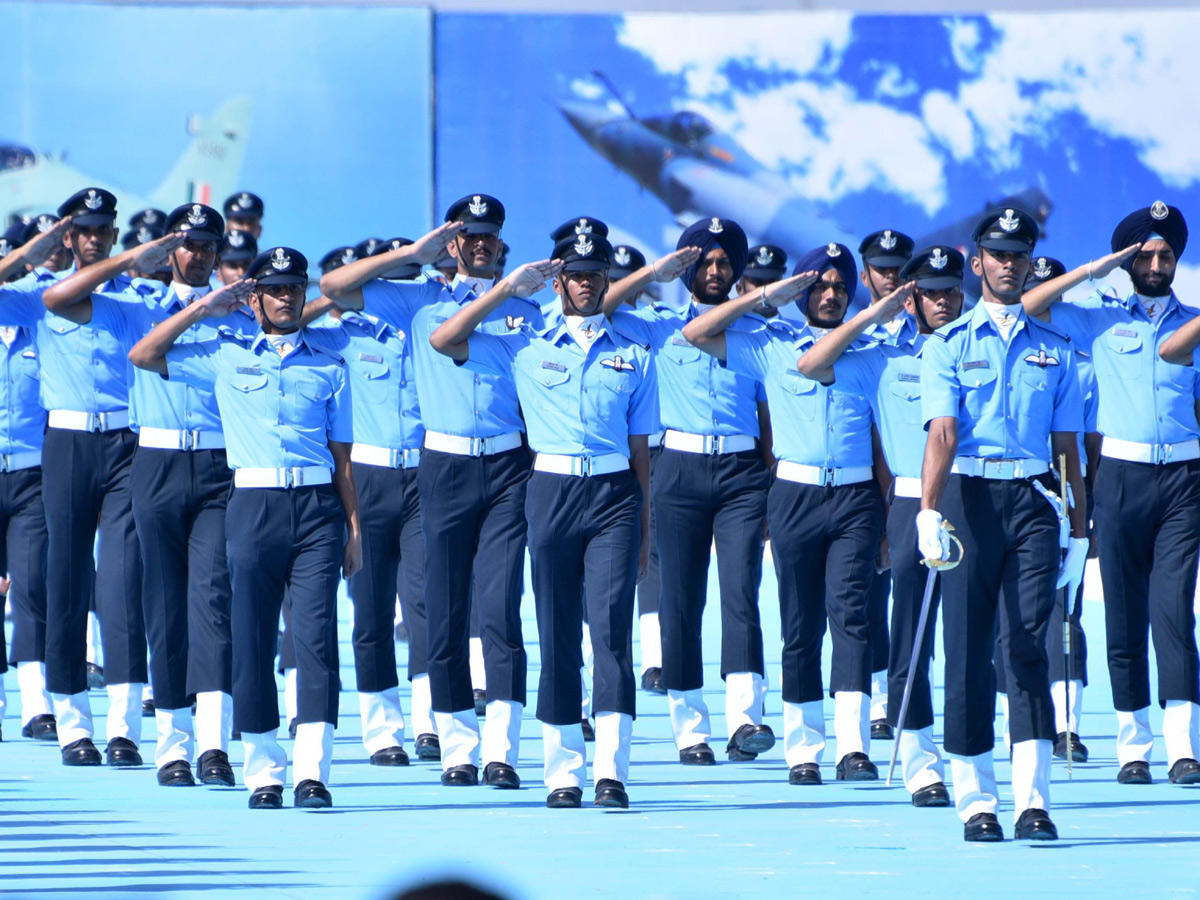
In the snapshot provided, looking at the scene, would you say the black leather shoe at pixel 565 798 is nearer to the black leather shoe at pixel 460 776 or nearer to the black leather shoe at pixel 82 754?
the black leather shoe at pixel 460 776

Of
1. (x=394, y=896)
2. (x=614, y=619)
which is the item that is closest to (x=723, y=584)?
(x=614, y=619)

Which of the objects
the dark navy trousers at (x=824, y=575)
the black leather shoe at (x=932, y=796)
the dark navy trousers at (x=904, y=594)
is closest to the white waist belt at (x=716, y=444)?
the dark navy trousers at (x=824, y=575)

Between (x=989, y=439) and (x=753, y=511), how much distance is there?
209 centimetres

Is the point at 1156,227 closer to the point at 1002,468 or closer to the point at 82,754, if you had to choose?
the point at 1002,468

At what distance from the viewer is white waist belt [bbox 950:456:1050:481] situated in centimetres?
771

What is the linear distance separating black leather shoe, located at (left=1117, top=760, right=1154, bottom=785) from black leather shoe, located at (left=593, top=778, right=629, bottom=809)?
2.21 meters

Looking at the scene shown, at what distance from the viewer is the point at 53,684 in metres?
9.70

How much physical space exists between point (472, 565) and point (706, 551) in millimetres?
1300

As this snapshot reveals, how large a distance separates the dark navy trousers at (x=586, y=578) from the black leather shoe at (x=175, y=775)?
1.53 metres

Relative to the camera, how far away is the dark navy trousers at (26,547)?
33.5 ft

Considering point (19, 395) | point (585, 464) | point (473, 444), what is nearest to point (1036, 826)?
point (585, 464)

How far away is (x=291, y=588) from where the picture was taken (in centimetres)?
841

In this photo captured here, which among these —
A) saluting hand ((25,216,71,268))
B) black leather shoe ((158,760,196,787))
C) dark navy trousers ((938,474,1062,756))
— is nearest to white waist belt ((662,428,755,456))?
dark navy trousers ((938,474,1062,756))

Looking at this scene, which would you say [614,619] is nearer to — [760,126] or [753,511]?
[753,511]
